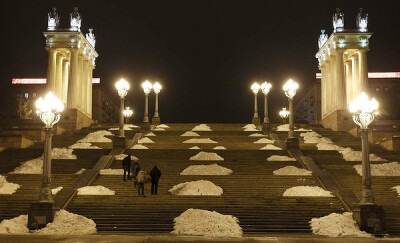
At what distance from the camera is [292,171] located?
104 feet

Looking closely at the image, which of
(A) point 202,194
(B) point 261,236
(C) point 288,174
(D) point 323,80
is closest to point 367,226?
(B) point 261,236

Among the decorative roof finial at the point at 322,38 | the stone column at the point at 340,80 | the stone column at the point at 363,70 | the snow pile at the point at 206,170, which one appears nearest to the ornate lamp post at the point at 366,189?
the snow pile at the point at 206,170

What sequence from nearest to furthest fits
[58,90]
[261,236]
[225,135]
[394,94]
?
[261,236] < [225,135] < [58,90] < [394,94]

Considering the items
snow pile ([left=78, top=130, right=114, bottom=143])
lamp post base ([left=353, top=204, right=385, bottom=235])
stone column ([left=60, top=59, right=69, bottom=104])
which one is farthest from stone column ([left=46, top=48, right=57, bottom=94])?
lamp post base ([left=353, top=204, right=385, bottom=235])

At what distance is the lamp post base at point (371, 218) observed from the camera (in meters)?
21.0

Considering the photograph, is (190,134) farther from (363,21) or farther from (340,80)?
(363,21)

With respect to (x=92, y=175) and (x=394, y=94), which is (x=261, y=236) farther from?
(x=394, y=94)

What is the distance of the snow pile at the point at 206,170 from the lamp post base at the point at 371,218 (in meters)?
11.3

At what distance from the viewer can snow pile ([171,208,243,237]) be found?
2070 centimetres

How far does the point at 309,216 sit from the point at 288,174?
26.6ft

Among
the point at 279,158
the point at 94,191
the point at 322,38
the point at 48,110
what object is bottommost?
the point at 94,191

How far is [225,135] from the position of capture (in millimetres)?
51281

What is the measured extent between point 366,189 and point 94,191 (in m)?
12.3

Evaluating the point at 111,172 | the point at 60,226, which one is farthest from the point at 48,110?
the point at 111,172
